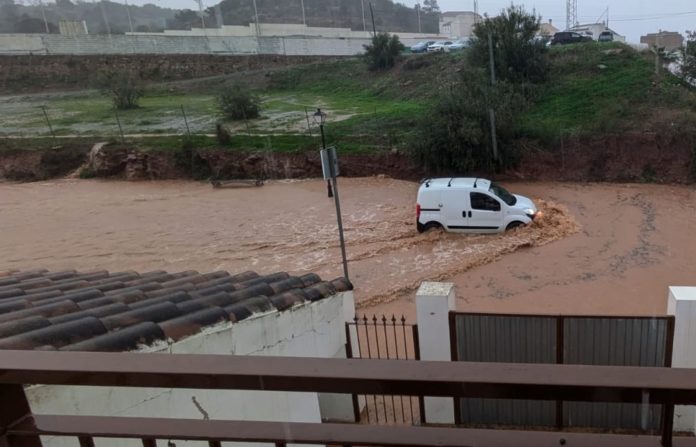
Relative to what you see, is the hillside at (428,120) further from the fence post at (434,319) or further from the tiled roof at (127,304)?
the tiled roof at (127,304)

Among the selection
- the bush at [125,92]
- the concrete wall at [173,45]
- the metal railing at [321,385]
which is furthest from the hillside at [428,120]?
the metal railing at [321,385]

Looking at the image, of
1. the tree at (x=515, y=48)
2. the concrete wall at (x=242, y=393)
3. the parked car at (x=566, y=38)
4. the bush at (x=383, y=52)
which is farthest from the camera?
the bush at (x=383, y=52)

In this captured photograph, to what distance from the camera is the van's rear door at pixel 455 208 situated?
520 inches

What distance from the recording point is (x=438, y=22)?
95062 mm

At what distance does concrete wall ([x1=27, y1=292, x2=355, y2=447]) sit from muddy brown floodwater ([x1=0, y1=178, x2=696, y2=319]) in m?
4.90

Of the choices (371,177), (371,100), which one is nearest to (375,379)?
(371,177)

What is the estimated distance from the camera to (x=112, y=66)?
43.6 m

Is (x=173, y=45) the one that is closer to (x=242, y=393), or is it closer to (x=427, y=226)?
(x=427, y=226)

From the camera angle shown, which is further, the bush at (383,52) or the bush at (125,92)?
the bush at (383,52)

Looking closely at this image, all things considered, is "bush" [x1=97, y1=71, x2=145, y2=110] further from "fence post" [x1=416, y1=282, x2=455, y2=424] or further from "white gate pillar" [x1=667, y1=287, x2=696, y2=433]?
"white gate pillar" [x1=667, y1=287, x2=696, y2=433]

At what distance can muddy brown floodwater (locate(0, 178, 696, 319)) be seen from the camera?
11203mm

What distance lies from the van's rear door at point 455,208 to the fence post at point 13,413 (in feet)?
40.5

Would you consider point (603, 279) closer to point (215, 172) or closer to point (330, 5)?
point (215, 172)

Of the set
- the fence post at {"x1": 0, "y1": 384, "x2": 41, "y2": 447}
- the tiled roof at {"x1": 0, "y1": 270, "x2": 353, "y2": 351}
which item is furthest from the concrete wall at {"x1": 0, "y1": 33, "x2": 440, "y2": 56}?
the fence post at {"x1": 0, "y1": 384, "x2": 41, "y2": 447}
